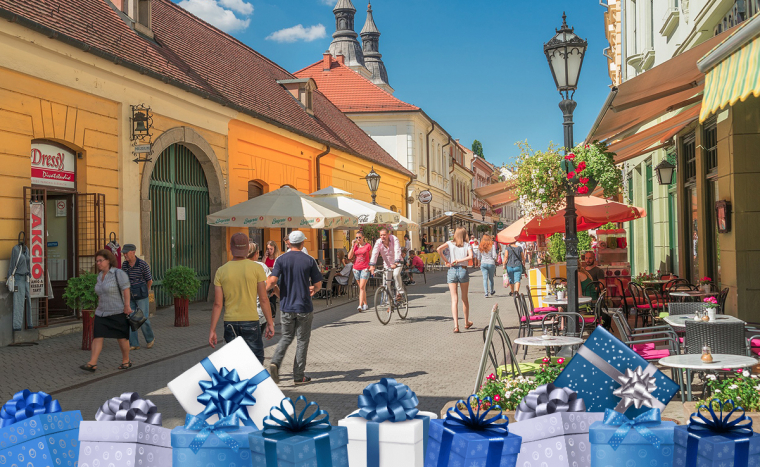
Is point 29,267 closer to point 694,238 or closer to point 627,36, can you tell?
point 694,238

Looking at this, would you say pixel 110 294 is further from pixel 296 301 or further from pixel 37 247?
pixel 37 247

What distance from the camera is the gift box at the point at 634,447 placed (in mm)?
1469

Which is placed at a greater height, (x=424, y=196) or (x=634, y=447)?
(x=424, y=196)

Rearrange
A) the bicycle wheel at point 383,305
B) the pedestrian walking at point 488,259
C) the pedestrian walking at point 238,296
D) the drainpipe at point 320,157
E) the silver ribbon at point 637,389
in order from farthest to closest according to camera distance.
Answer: the drainpipe at point 320,157 → the pedestrian walking at point 488,259 → the bicycle wheel at point 383,305 → the pedestrian walking at point 238,296 → the silver ribbon at point 637,389

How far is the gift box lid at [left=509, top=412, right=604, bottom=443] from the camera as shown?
1.56 meters

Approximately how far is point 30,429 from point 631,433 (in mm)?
1277

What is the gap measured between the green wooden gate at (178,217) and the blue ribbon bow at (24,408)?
1382 cm

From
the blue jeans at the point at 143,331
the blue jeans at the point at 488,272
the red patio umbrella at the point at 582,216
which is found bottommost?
the blue jeans at the point at 143,331

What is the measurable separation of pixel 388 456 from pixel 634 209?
448 inches

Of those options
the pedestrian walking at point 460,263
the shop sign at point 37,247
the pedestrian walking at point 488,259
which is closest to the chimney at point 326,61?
the pedestrian walking at point 488,259

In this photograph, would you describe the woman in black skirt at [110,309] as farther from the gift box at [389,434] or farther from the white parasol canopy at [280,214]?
the gift box at [389,434]

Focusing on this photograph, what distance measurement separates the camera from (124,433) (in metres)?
1.51

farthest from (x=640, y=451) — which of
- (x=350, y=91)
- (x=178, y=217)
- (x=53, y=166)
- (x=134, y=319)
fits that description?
(x=350, y=91)

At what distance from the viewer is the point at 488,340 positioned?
191 inches
